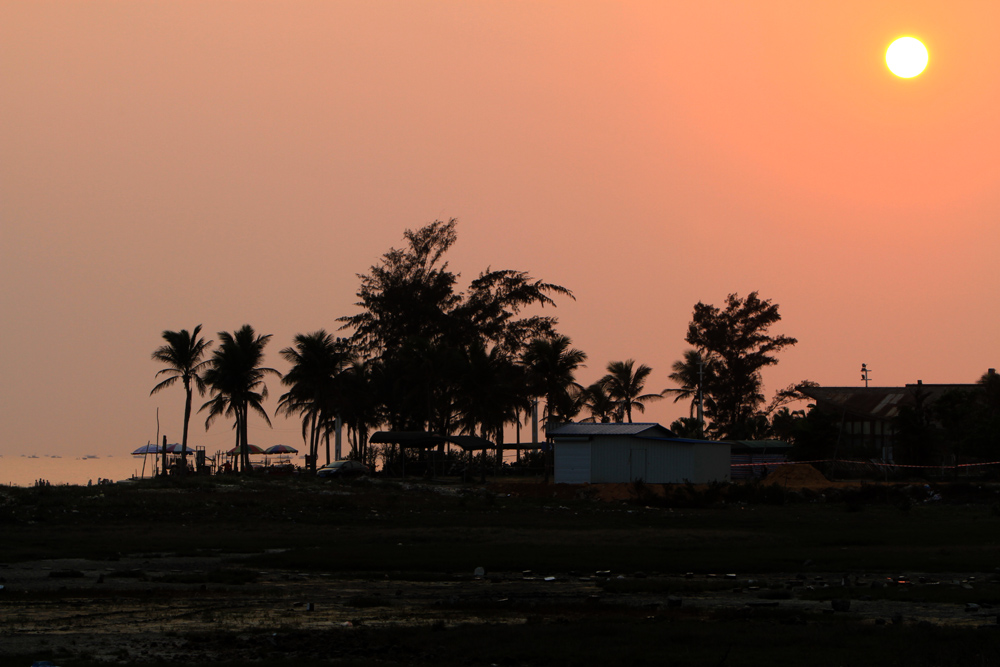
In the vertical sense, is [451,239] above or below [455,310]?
above

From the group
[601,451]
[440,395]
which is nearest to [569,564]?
[601,451]

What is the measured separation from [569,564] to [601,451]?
38.0 m

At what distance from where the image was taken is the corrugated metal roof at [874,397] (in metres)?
91.2

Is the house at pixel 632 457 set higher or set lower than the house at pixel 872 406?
lower

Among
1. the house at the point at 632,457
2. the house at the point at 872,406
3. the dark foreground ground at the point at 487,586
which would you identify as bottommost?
the dark foreground ground at the point at 487,586

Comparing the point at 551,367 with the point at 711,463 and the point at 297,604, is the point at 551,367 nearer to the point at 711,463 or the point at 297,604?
the point at 711,463

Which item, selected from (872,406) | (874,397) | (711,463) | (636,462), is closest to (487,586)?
(636,462)

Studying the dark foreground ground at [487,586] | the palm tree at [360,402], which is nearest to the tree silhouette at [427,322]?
the palm tree at [360,402]

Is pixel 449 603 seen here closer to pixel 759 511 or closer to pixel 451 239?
pixel 759 511

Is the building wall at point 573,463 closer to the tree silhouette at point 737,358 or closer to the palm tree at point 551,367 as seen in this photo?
the palm tree at point 551,367

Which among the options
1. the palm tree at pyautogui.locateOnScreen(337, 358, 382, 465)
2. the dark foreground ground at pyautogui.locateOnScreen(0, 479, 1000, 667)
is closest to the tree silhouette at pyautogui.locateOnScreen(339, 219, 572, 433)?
the palm tree at pyautogui.locateOnScreen(337, 358, 382, 465)

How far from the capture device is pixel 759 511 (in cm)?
4381

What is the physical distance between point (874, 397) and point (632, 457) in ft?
144

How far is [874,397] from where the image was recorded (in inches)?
3750
